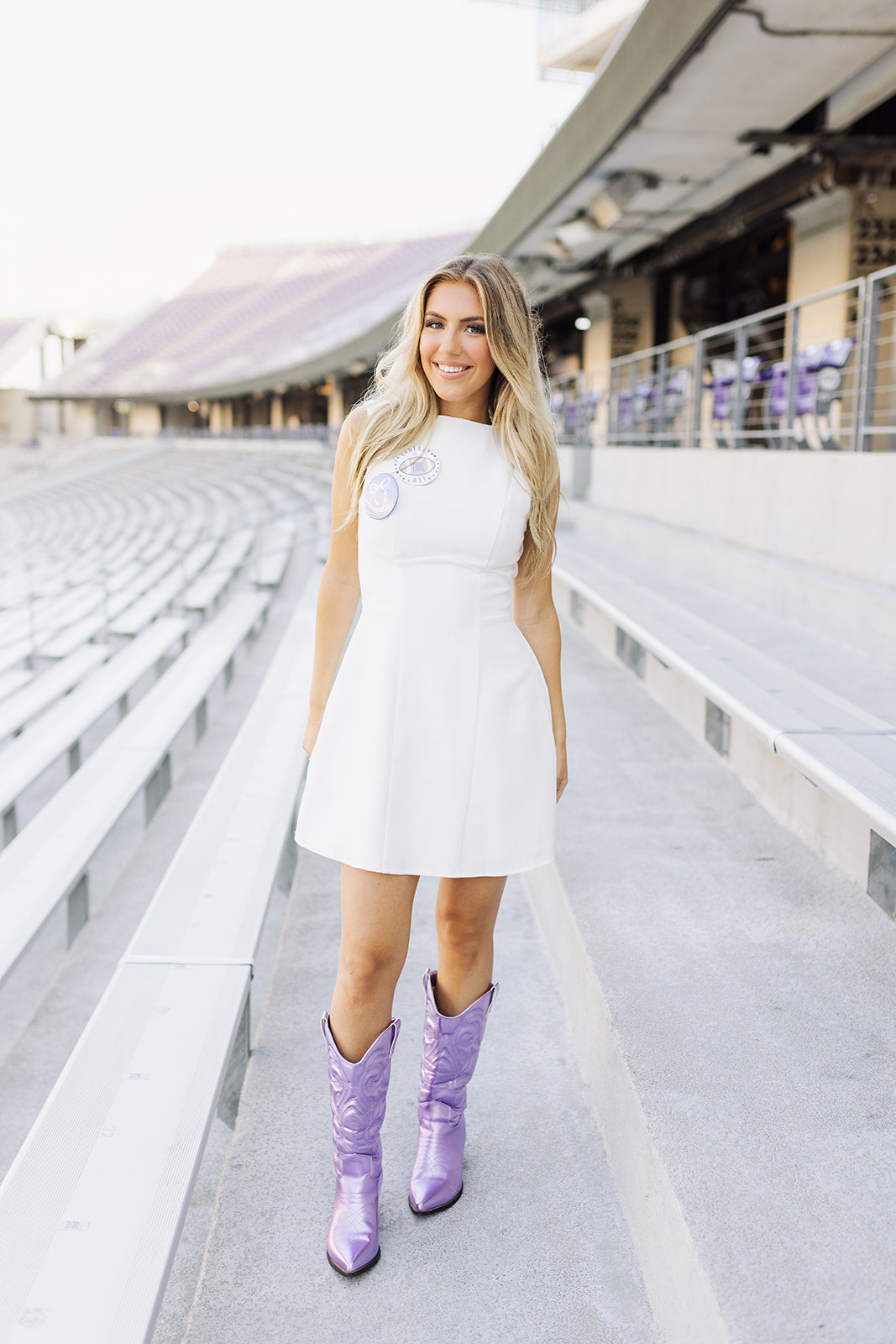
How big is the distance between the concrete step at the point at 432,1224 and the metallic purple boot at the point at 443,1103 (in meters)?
0.05

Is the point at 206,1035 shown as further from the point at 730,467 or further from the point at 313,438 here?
the point at 313,438

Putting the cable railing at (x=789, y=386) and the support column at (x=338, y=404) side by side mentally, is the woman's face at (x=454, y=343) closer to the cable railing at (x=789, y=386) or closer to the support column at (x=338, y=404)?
the cable railing at (x=789, y=386)

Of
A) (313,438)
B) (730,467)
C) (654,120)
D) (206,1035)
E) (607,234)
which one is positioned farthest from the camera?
(313,438)

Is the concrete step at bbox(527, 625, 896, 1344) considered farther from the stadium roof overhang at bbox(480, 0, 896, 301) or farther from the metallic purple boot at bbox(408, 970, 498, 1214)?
the stadium roof overhang at bbox(480, 0, 896, 301)

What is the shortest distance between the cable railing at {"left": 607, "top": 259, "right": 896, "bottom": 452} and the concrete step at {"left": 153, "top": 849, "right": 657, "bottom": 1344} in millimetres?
2528

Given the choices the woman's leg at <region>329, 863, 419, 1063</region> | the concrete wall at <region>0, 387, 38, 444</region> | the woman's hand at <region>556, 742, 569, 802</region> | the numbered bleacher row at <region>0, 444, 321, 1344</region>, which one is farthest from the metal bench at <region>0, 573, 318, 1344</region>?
the concrete wall at <region>0, 387, 38, 444</region>

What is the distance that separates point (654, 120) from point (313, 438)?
31102mm

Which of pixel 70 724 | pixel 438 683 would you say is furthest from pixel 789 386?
pixel 438 683

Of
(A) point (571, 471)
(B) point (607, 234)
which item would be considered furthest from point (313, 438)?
(A) point (571, 471)

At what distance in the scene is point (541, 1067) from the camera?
7.30ft

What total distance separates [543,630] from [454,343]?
1.64ft

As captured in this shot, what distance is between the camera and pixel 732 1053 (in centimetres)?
185

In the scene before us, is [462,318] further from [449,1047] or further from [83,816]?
[83,816]

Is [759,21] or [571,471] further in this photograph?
[571,471]
